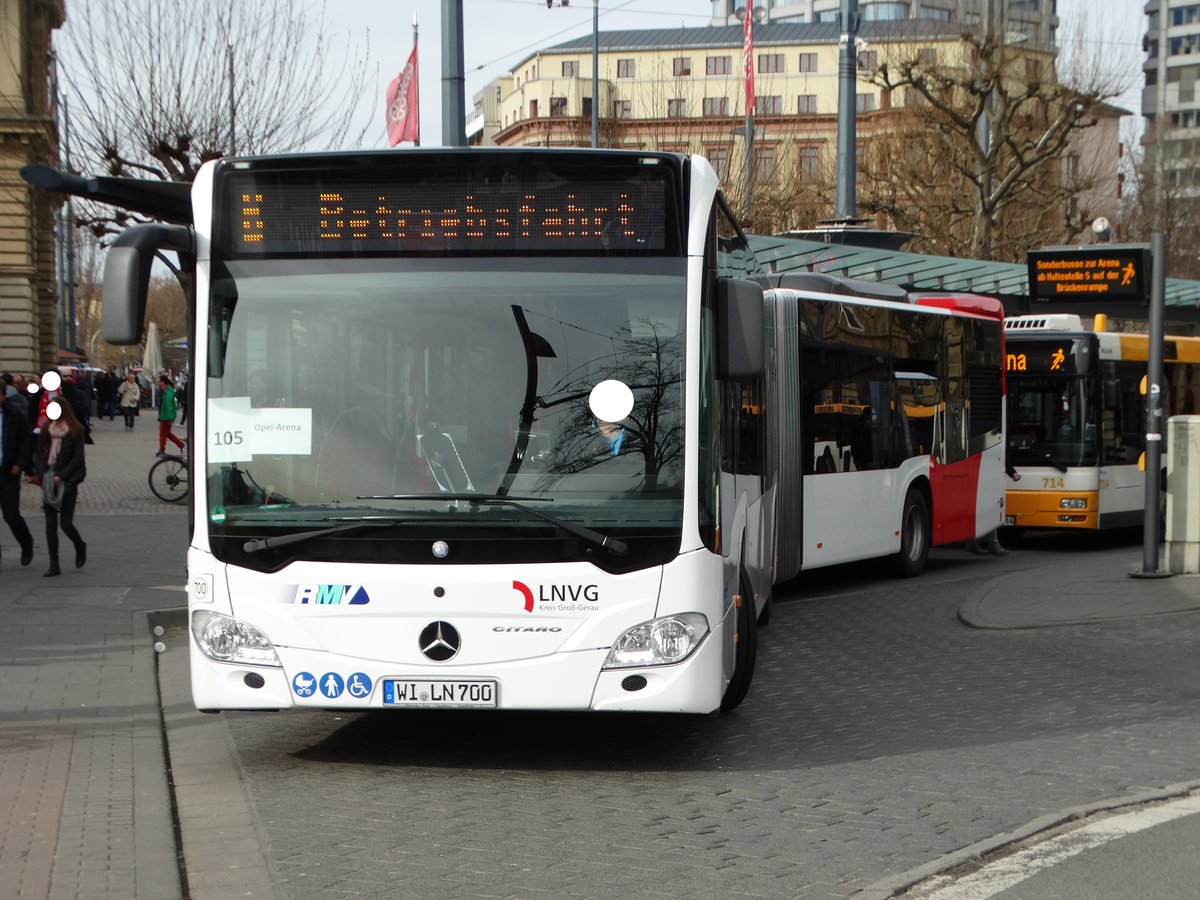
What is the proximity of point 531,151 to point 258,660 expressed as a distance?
249 centimetres

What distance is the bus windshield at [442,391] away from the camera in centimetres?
730

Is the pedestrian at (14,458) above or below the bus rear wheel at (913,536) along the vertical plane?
above

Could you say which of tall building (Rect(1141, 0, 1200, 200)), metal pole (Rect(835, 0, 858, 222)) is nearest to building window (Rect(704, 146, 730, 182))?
metal pole (Rect(835, 0, 858, 222))

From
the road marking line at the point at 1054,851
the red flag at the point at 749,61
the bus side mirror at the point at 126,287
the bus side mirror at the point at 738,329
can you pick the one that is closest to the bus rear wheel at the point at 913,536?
the bus side mirror at the point at 738,329

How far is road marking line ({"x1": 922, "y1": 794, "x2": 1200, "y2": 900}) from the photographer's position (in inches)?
221

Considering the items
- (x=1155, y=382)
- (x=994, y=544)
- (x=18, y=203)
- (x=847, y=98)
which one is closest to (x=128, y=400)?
(x=18, y=203)

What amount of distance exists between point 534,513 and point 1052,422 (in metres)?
14.1

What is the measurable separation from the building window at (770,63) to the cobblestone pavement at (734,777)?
333 feet

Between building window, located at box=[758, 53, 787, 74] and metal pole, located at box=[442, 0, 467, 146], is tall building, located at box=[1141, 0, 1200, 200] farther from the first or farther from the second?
metal pole, located at box=[442, 0, 467, 146]

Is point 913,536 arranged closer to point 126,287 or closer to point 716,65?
point 126,287

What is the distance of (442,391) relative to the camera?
7387mm

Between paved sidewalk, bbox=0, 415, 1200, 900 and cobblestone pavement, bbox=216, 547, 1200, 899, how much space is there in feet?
0.79

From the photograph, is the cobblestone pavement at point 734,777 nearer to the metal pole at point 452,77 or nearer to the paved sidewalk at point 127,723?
the paved sidewalk at point 127,723

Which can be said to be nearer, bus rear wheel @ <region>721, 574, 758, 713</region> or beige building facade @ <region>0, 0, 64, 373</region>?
bus rear wheel @ <region>721, 574, 758, 713</region>
